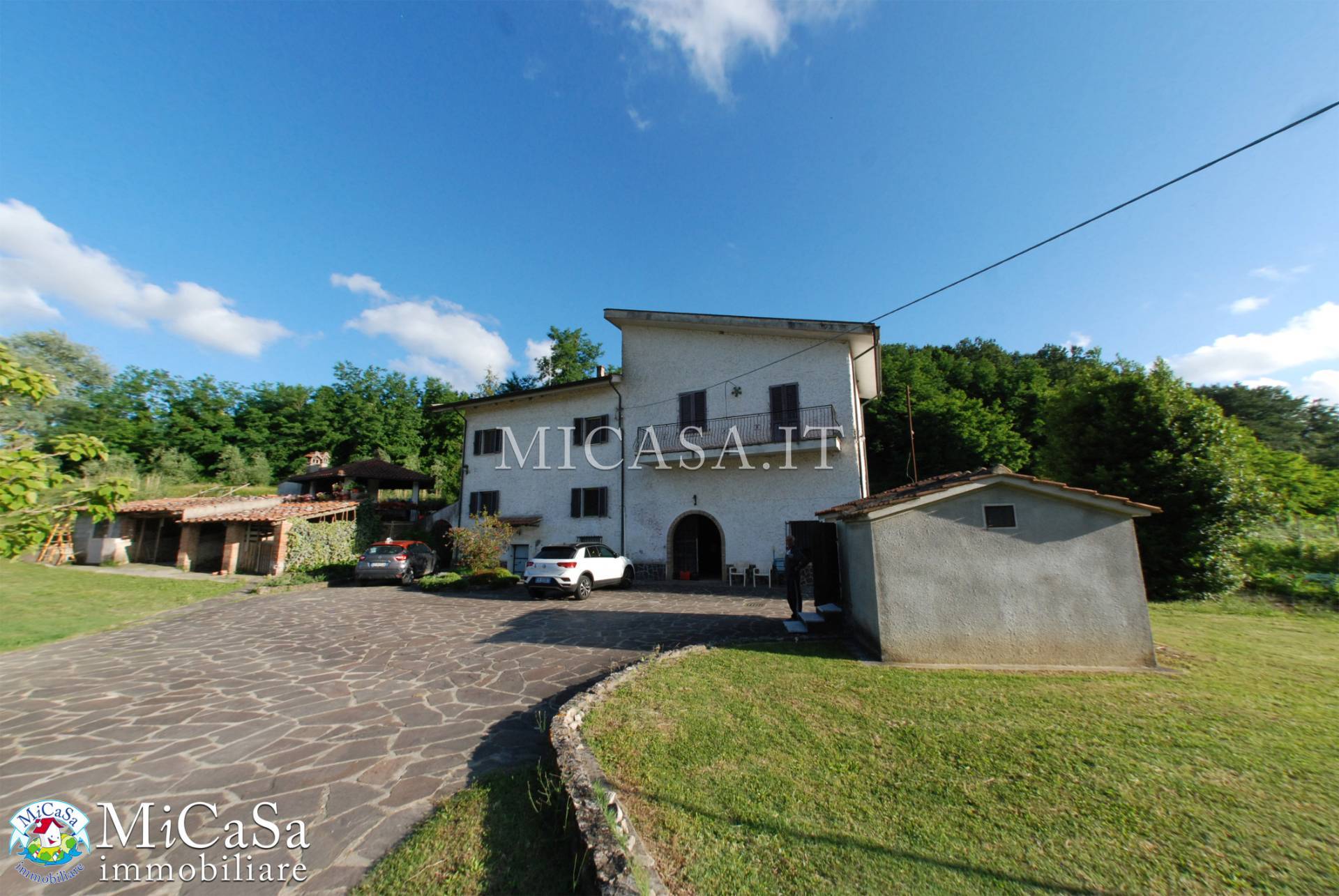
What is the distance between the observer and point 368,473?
2262cm

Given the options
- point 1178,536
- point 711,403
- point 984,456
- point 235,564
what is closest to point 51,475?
point 711,403

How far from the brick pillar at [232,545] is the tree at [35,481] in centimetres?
1954

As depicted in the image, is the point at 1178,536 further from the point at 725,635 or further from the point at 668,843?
the point at 668,843

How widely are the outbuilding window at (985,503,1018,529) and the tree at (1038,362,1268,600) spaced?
8.78 metres

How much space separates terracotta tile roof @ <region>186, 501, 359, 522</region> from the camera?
17.4m

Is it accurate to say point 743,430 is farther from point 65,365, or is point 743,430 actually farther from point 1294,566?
point 65,365

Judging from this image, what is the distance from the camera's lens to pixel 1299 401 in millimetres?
37031

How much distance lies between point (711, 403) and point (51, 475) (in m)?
15.2

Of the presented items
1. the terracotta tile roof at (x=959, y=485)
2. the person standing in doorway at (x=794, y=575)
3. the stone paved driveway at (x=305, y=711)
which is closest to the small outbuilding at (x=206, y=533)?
the stone paved driveway at (x=305, y=711)

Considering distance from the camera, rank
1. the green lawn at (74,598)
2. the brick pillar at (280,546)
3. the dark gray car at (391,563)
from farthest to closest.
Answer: the brick pillar at (280,546) < the dark gray car at (391,563) < the green lawn at (74,598)

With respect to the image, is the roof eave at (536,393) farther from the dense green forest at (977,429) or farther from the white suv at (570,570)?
the dense green forest at (977,429)

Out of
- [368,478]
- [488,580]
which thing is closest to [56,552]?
[368,478]

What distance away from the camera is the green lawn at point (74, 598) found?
9.28 metres

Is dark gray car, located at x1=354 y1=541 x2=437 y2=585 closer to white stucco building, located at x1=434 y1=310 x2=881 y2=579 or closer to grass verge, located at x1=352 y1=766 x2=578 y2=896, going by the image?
white stucco building, located at x1=434 y1=310 x2=881 y2=579
